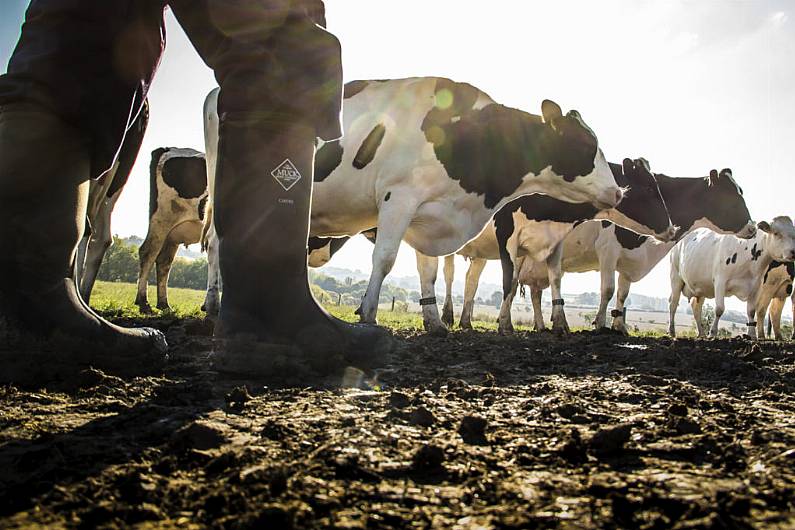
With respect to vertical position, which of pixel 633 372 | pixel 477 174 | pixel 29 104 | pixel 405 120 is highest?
pixel 405 120

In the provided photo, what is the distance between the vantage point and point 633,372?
8.86ft

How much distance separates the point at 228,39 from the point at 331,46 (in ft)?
1.22

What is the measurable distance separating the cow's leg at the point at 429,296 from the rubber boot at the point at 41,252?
4716 millimetres

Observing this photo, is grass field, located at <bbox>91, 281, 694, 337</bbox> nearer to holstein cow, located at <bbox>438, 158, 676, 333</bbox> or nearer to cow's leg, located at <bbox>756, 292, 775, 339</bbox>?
holstein cow, located at <bbox>438, 158, 676, 333</bbox>

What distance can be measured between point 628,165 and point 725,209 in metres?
2.29

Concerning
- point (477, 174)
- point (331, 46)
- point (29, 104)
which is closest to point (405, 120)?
point (477, 174)

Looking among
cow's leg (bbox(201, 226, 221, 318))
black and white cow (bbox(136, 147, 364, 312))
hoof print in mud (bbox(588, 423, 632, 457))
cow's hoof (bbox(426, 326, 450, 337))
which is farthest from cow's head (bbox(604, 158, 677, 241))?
hoof print in mud (bbox(588, 423, 632, 457))

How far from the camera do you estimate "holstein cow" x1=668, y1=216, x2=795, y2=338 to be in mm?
13852

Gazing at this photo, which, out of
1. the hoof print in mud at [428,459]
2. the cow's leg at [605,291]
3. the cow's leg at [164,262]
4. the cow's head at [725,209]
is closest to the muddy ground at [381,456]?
the hoof print in mud at [428,459]

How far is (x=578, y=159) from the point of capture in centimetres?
757

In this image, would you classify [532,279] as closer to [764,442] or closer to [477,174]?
[477,174]

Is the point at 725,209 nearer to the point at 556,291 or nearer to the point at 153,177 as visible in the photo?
the point at 556,291

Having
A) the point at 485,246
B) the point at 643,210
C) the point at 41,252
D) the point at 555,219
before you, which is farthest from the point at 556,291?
the point at 41,252

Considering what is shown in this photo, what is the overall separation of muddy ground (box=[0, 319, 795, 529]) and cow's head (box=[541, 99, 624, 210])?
587 cm
